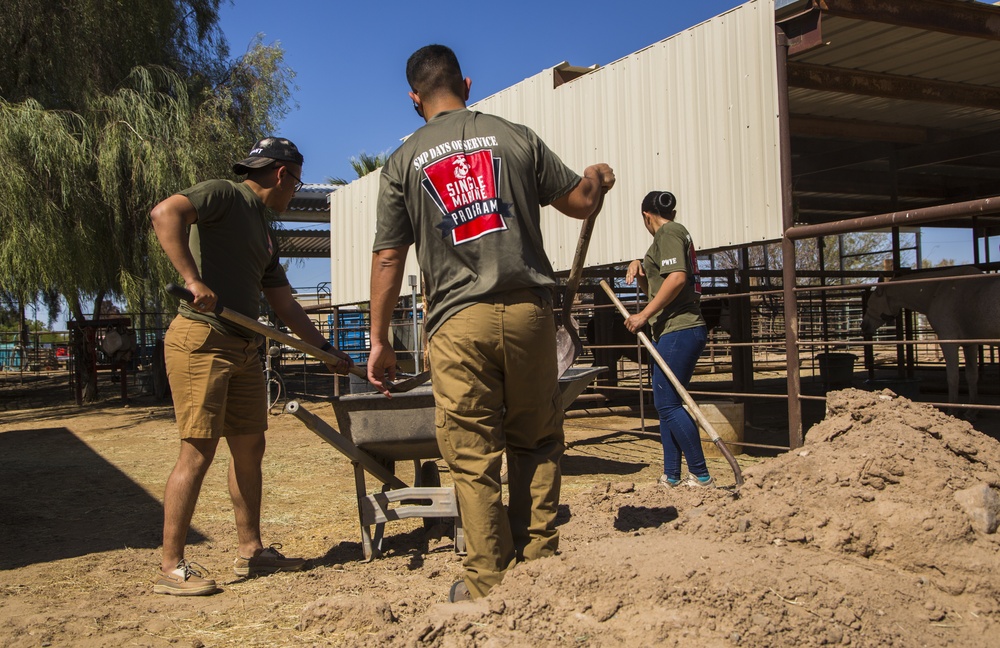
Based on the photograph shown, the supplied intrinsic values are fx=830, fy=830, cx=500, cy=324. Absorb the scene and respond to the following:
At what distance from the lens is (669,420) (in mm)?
4574

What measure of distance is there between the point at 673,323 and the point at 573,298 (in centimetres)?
151

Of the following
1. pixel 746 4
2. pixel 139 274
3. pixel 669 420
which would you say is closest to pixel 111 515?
pixel 669 420

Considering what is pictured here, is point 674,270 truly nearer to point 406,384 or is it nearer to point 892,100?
point 406,384

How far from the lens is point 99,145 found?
12266mm

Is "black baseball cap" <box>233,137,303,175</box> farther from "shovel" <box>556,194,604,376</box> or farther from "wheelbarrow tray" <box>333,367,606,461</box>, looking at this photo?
"shovel" <box>556,194,604,376</box>

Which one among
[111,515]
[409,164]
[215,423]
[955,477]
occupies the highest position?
[409,164]

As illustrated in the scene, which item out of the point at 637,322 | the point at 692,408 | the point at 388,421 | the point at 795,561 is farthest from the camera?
the point at 637,322

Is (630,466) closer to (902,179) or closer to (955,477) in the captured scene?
(955,477)

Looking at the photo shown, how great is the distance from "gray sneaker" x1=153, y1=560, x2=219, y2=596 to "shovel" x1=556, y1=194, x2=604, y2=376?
1.63 metres

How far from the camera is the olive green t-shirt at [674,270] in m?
4.48

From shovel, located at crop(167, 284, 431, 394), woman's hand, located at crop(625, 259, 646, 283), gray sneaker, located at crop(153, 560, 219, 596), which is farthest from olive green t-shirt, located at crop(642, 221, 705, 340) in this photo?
gray sneaker, located at crop(153, 560, 219, 596)

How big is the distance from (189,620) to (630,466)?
3977 mm

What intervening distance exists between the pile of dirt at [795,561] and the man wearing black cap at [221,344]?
2.60 ft

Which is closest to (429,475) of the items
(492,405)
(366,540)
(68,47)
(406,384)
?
(366,540)
